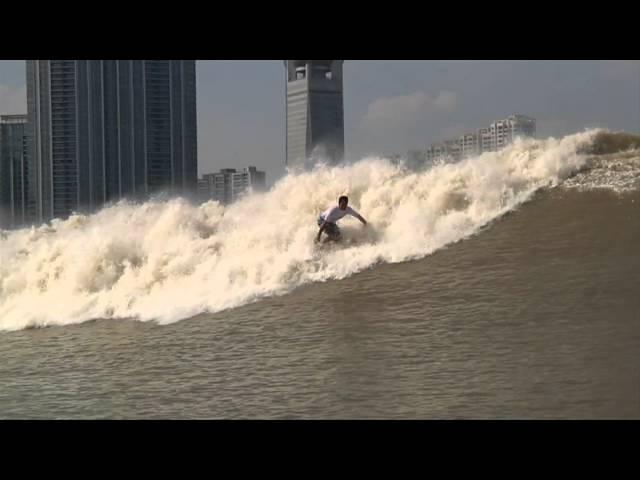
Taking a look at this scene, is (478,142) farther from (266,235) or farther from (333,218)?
(266,235)

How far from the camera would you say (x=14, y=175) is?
19.3 ft

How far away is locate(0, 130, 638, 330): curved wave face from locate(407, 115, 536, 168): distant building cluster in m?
0.10

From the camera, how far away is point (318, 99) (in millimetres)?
4730

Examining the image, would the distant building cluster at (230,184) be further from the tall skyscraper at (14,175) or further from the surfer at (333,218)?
the tall skyscraper at (14,175)

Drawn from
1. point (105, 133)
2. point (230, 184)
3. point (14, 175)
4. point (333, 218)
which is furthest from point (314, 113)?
point (14, 175)

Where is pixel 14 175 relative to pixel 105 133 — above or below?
below

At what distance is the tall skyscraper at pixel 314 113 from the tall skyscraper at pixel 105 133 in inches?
24.3

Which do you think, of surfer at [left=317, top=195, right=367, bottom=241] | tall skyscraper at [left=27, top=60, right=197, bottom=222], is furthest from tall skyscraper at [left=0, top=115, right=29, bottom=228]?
surfer at [left=317, top=195, right=367, bottom=241]

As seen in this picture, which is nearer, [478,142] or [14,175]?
[478,142]

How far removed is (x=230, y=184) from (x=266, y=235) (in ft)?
1.34

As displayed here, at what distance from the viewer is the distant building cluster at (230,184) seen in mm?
5277

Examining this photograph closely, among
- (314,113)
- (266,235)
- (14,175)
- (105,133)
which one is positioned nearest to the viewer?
(314,113)
